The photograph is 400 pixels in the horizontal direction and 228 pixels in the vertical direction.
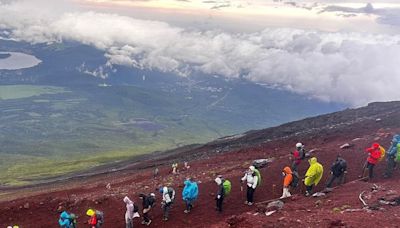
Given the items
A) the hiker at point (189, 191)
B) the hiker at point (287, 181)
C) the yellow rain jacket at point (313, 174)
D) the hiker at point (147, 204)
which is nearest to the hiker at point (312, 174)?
the yellow rain jacket at point (313, 174)

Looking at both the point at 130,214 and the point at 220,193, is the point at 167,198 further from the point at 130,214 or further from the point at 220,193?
the point at 220,193

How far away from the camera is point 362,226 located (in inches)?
1077

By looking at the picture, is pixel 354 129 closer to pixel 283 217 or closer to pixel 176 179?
pixel 176 179

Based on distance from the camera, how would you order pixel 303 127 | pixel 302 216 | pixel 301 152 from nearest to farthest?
pixel 302 216 → pixel 301 152 → pixel 303 127

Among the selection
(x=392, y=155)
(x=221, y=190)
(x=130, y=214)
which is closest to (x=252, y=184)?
(x=221, y=190)

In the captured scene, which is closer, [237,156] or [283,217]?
[283,217]

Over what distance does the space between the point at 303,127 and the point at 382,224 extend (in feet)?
210

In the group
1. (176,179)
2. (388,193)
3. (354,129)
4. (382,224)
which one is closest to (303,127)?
(354,129)

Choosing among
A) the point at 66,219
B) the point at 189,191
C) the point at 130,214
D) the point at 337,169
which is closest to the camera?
the point at 66,219

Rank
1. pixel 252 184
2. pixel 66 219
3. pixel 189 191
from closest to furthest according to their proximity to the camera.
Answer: pixel 66 219
pixel 252 184
pixel 189 191

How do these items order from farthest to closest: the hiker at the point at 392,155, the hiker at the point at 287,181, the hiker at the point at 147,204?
the hiker at the point at 392,155 < the hiker at the point at 287,181 < the hiker at the point at 147,204

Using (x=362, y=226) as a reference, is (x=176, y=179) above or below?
below

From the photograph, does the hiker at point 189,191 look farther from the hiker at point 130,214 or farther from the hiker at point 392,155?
the hiker at point 392,155

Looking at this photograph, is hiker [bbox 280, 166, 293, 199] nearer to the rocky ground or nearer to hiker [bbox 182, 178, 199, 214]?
the rocky ground
